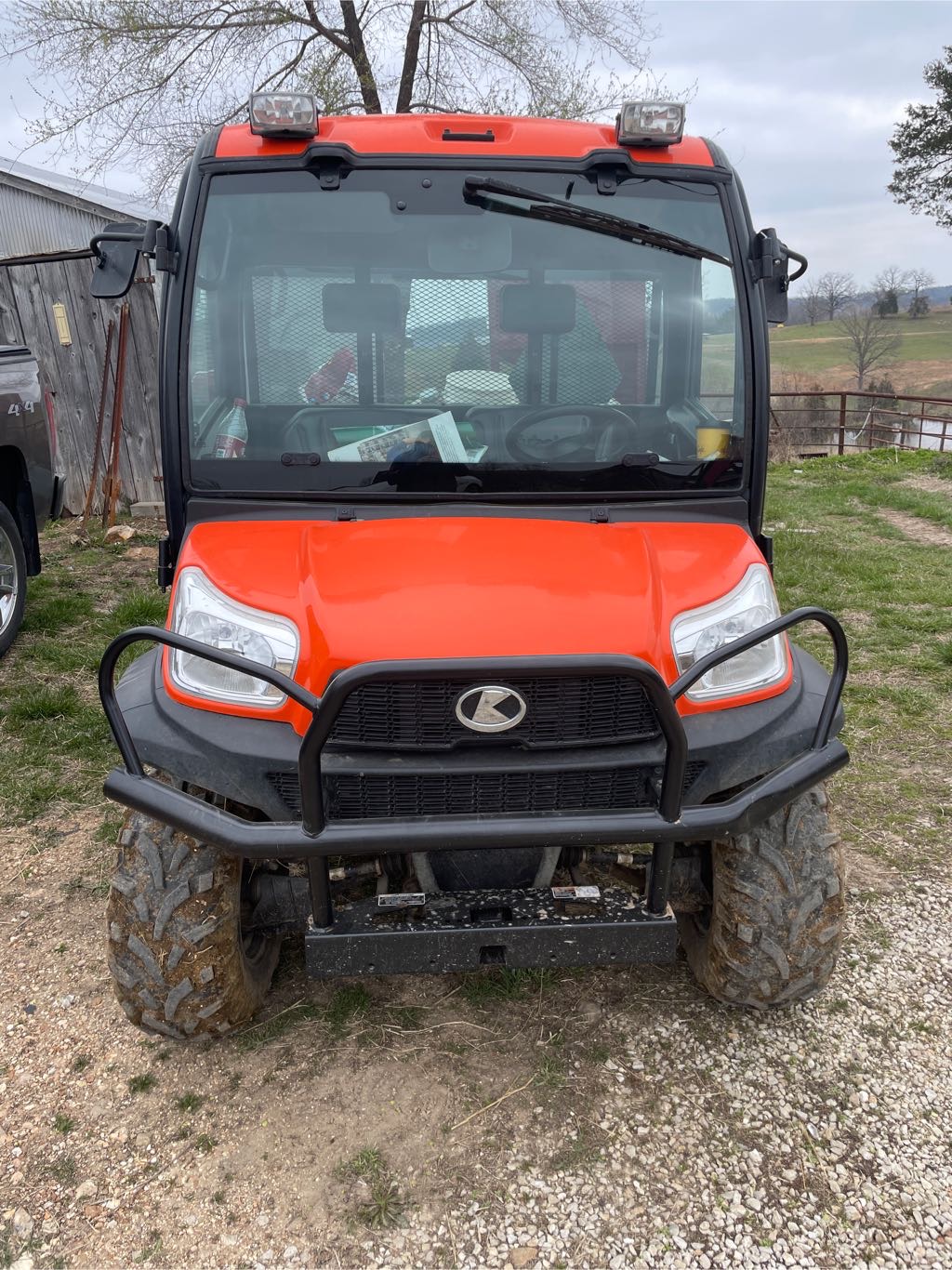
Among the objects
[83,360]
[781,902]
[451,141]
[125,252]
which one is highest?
[451,141]

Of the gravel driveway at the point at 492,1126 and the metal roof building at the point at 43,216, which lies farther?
the metal roof building at the point at 43,216

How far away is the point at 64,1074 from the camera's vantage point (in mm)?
2609

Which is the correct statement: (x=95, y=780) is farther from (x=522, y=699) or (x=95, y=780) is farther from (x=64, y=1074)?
(x=522, y=699)

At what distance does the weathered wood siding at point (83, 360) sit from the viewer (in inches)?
358

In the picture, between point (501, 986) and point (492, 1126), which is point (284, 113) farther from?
point (492, 1126)

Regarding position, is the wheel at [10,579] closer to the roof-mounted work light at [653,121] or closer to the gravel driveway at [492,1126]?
the gravel driveway at [492,1126]

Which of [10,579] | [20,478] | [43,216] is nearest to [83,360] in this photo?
[43,216]

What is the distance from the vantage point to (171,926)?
2350 millimetres

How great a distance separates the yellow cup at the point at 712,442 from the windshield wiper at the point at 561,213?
0.56m

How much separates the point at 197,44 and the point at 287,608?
13.2 meters

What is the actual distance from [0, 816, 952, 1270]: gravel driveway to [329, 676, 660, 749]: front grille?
104cm

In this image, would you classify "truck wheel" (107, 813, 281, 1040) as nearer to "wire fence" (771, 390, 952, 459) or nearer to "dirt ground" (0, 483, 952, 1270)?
"dirt ground" (0, 483, 952, 1270)

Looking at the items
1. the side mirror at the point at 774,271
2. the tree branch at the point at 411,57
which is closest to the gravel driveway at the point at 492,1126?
the side mirror at the point at 774,271

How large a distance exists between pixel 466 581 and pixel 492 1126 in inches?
55.4
